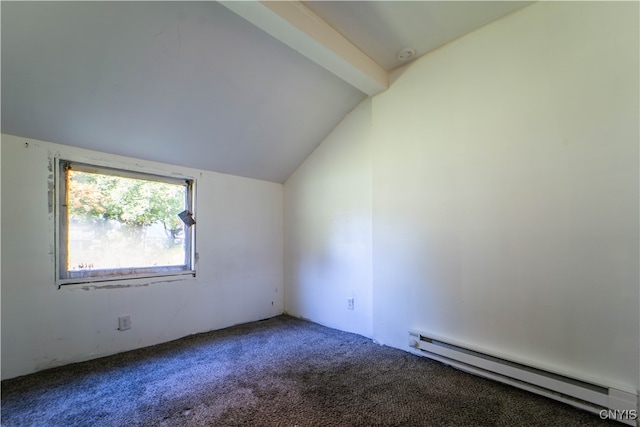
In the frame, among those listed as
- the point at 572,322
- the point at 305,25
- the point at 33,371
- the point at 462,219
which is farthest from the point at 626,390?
the point at 33,371

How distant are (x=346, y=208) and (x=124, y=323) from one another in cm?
218

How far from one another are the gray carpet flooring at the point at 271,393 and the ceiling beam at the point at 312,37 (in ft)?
7.28

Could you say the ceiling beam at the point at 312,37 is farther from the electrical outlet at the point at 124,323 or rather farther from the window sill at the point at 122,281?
the electrical outlet at the point at 124,323

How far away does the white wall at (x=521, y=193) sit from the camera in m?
1.46

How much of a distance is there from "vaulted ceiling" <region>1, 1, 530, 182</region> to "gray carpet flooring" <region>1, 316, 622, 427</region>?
5.51ft

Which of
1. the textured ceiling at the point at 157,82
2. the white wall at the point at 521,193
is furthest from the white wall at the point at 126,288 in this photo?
the white wall at the point at 521,193

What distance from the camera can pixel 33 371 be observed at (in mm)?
1924

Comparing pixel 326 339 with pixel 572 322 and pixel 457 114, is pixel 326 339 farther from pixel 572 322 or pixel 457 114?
pixel 457 114

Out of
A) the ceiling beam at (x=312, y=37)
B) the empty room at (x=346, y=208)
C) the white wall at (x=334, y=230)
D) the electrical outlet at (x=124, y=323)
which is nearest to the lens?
the empty room at (x=346, y=208)

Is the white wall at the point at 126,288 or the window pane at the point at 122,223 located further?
the window pane at the point at 122,223

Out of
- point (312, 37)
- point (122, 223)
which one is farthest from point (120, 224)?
point (312, 37)

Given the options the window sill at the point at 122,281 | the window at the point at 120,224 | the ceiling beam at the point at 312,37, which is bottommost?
the window sill at the point at 122,281

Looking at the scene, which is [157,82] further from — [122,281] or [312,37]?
[122,281]

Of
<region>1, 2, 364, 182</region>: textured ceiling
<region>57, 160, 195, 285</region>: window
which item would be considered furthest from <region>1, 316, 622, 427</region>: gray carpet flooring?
<region>1, 2, 364, 182</region>: textured ceiling
